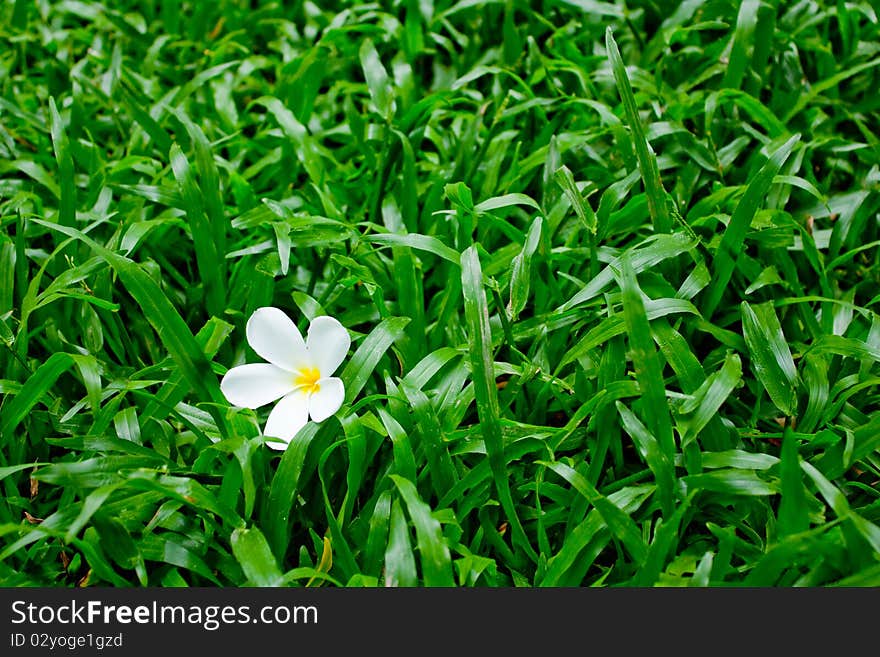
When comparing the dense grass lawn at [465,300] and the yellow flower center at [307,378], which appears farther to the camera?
the yellow flower center at [307,378]

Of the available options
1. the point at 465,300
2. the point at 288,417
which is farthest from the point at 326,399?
the point at 465,300

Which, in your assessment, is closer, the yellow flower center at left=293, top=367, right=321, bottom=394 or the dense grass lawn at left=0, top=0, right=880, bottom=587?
the dense grass lawn at left=0, top=0, right=880, bottom=587

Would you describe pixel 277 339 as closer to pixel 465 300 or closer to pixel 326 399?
pixel 326 399

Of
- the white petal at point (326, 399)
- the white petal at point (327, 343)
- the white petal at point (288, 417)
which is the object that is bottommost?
the white petal at point (288, 417)

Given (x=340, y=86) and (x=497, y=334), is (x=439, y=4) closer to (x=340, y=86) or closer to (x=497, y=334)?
(x=340, y=86)

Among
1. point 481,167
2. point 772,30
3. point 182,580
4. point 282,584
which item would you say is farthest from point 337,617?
point 772,30

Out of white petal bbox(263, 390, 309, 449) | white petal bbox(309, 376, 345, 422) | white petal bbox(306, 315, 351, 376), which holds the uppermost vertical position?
Answer: white petal bbox(306, 315, 351, 376)
